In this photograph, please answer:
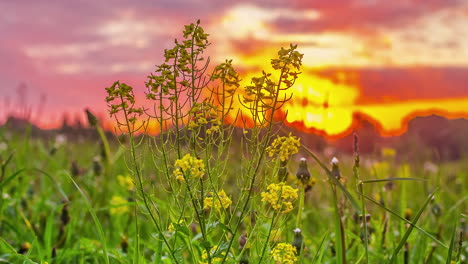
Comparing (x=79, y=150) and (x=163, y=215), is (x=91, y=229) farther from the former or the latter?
(x=79, y=150)

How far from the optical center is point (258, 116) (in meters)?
2.55

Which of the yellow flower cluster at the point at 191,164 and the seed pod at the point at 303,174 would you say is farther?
the seed pod at the point at 303,174

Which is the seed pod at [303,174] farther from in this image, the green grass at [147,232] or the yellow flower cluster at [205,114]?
the yellow flower cluster at [205,114]

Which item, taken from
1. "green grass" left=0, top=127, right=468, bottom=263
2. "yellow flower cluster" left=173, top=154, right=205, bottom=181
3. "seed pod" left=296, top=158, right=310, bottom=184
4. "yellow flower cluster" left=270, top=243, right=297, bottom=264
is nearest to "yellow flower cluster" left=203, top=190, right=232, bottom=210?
"green grass" left=0, top=127, right=468, bottom=263

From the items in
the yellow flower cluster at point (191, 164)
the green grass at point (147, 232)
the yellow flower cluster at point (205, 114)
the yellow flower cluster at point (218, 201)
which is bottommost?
the green grass at point (147, 232)

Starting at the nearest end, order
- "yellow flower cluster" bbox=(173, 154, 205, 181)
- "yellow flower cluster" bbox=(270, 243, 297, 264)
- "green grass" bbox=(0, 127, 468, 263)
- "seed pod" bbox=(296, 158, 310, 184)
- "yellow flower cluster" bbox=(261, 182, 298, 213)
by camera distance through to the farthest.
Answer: "yellow flower cluster" bbox=(173, 154, 205, 181), "yellow flower cluster" bbox=(261, 182, 298, 213), "yellow flower cluster" bbox=(270, 243, 297, 264), "green grass" bbox=(0, 127, 468, 263), "seed pod" bbox=(296, 158, 310, 184)

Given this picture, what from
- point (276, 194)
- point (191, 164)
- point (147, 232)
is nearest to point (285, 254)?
point (276, 194)

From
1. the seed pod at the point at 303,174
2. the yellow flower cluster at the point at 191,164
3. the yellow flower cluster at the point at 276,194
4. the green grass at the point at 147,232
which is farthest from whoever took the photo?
the seed pod at the point at 303,174

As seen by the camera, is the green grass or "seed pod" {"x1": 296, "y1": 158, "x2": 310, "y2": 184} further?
"seed pod" {"x1": 296, "y1": 158, "x2": 310, "y2": 184}

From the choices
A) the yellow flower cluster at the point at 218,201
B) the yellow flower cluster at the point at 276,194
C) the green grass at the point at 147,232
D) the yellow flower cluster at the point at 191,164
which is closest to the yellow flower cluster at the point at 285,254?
the green grass at the point at 147,232

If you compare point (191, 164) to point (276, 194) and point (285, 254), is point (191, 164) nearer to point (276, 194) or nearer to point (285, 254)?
point (276, 194)

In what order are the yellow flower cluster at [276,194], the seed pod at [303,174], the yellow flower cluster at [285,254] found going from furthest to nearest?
the seed pod at [303,174] → the yellow flower cluster at [285,254] → the yellow flower cluster at [276,194]

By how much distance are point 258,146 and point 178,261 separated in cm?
66

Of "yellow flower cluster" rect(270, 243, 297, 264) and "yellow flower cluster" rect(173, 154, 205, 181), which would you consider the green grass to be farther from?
"yellow flower cluster" rect(173, 154, 205, 181)
